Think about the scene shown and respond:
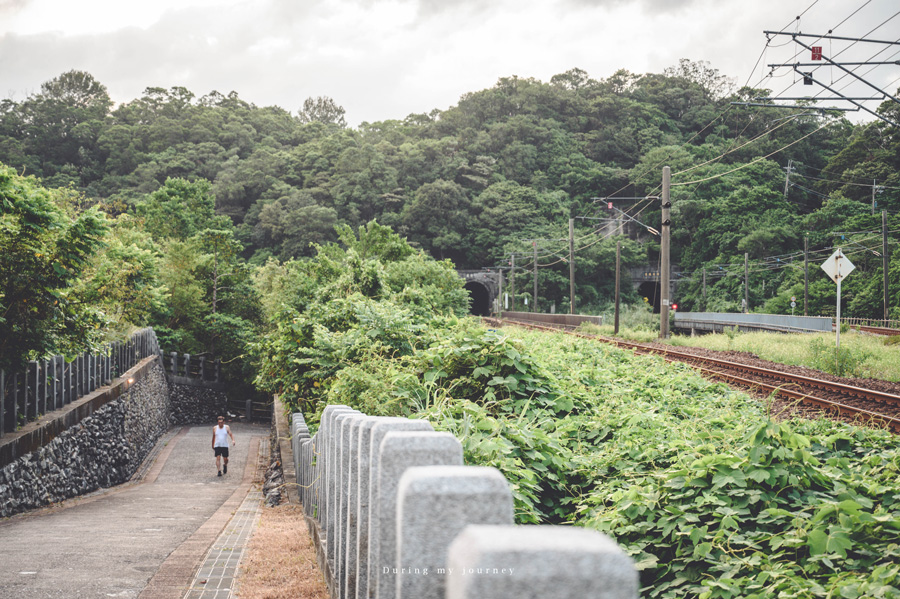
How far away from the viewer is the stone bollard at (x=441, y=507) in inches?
63.0

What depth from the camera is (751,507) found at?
428cm

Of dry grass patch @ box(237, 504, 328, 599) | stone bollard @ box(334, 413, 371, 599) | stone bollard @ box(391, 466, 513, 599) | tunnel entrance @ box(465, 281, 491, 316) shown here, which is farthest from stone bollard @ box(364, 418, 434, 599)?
tunnel entrance @ box(465, 281, 491, 316)

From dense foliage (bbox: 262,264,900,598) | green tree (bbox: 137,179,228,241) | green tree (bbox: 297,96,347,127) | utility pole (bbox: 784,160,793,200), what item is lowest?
dense foliage (bbox: 262,264,900,598)

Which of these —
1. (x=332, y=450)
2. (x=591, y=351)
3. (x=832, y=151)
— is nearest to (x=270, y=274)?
(x=591, y=351)

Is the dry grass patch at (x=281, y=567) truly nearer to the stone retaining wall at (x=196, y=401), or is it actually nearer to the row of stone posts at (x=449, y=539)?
the row of stone posts at (x=449, y=539)

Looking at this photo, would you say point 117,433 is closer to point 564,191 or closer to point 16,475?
point 16,475

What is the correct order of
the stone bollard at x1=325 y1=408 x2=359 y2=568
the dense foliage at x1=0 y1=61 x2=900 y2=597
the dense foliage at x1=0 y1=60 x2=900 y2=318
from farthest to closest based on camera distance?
the dense foliage at x1=0 y1=60 x2=900 y2=318
the dense foliage at x1=0 y1=61 x2=900 y2=597
the stone bollard at x1=325 y1=408 x2=359 y2=568

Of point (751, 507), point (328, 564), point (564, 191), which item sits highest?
point (564, 191)

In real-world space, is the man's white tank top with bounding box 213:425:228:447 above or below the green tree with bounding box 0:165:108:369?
below

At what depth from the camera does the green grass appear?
16.5 m

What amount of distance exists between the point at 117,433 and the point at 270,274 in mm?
27988

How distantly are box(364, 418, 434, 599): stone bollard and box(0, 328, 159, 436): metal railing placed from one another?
967 centimetres

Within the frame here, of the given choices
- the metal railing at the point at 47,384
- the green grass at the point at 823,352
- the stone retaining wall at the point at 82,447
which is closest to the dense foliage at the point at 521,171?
the green grass at the point at 823,352

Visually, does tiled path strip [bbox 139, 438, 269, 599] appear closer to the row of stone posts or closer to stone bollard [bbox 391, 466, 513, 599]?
the row of stone posts
